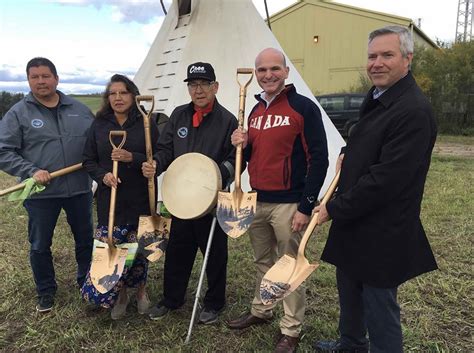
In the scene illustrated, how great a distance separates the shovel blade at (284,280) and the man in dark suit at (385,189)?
20cm

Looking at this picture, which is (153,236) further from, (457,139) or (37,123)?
(457,139)

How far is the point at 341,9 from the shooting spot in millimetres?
21750

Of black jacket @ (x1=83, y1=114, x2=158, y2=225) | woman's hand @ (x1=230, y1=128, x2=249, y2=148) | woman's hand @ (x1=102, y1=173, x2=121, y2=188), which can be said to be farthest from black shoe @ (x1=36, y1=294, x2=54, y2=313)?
woman's hand @ (x1=230, y1=128, x2=249, y2=148)

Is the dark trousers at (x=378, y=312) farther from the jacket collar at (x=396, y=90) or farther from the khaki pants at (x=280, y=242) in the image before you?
the jacket collar at (x=396, y=90)

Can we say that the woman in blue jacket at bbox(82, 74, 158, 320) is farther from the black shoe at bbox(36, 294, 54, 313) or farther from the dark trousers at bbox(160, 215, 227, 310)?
the black shoe at bbox(36, 294, 54, 313)

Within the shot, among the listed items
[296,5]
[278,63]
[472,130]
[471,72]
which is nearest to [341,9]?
[296,5]

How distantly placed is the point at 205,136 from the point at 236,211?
0.59 meters

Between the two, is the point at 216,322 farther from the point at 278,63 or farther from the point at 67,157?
the point at 278,63

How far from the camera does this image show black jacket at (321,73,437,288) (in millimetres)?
1964

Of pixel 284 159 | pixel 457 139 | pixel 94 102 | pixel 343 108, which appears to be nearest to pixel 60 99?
pixel 94 102

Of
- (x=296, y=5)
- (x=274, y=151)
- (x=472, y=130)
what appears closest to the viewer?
(x=274, y=151)

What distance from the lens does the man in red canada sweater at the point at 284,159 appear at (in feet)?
8.50

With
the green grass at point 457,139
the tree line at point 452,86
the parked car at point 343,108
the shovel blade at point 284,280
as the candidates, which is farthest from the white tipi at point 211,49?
the tree line at point 452,86

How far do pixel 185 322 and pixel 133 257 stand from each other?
63 centimetres
